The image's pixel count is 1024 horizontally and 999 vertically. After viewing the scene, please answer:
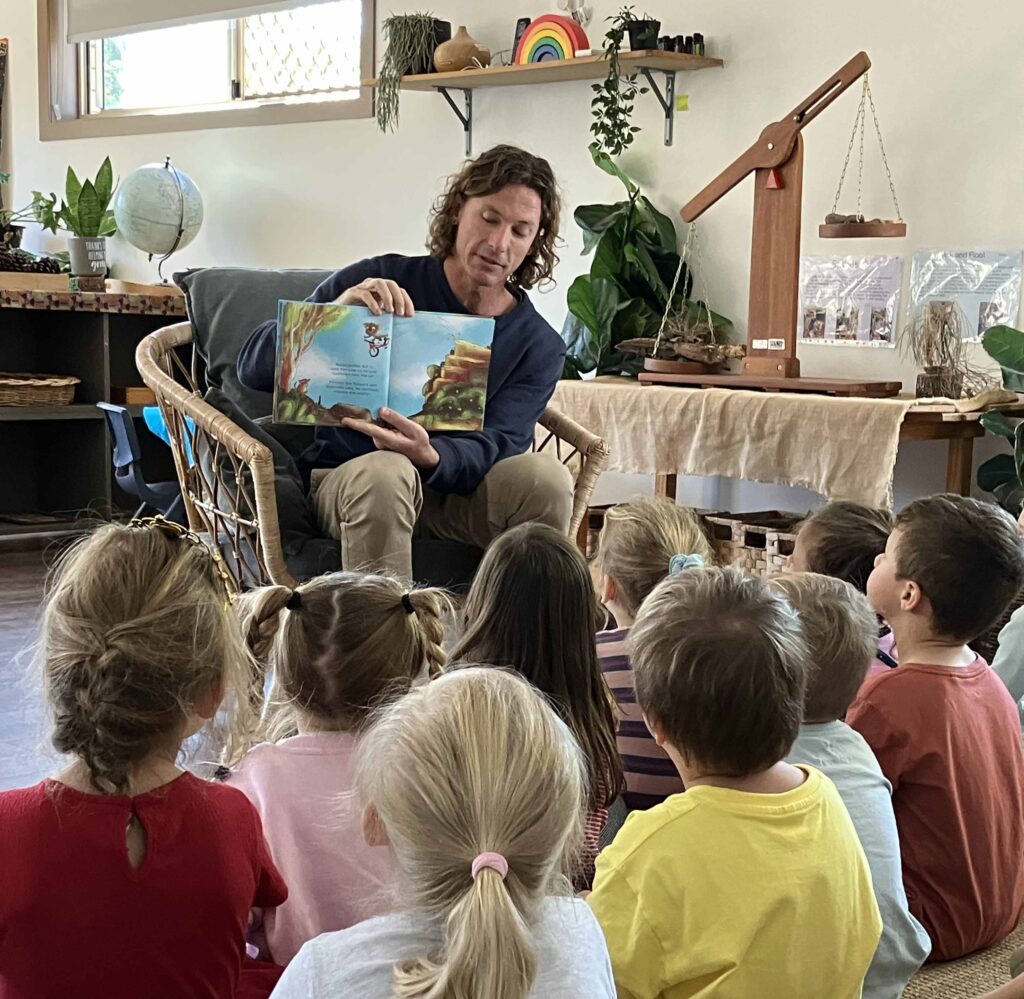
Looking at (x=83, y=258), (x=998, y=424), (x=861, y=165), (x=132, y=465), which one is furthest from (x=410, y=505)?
(x=83, y=258)

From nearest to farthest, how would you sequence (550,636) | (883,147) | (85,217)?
(550,636), (883,147), (85,217)

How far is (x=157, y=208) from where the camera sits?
5.25 metres

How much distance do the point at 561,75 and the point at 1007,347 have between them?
1.78 metres

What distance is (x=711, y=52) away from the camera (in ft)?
12.8

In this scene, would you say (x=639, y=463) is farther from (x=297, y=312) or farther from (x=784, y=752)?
(x=784, y=752)

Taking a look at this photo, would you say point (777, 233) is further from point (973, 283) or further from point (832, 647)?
point (832, 647)

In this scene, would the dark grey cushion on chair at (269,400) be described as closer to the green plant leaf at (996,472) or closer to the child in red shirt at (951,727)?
the child in red shirt at (951,727)

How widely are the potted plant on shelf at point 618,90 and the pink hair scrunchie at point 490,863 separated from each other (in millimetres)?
3345

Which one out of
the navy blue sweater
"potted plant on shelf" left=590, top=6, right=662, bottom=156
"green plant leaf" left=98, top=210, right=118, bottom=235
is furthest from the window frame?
the navy blue sweater

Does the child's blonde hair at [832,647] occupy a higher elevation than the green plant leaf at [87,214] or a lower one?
lower

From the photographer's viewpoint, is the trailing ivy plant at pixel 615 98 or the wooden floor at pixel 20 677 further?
the trailing ivy plant at pixel 615 98

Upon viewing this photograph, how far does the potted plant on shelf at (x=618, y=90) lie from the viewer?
383 cm

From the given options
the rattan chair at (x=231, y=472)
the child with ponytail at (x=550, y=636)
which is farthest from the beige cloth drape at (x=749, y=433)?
the child with ponytail at (x=550, y=636)

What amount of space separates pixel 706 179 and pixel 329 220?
5.64 feet
